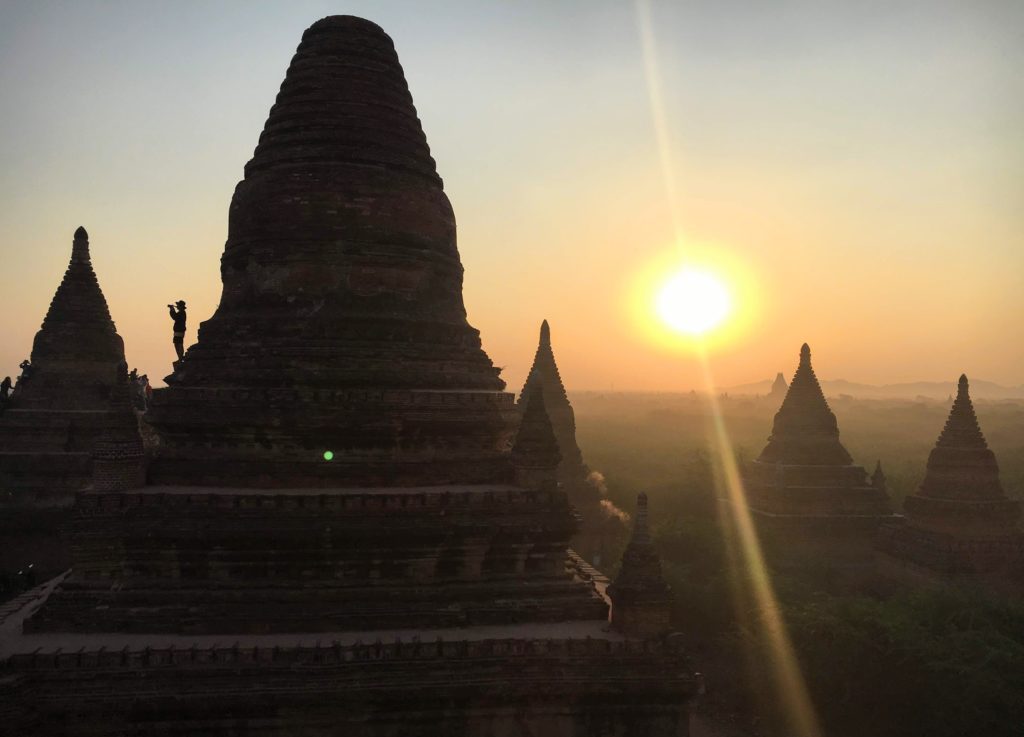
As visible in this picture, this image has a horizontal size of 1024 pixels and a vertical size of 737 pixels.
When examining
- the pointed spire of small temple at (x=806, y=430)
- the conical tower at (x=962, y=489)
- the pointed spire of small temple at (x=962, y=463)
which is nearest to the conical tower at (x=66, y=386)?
the pointed spire of small temple at (x=806, y=430)

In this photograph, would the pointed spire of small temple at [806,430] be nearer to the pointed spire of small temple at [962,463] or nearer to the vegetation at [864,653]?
the pointed spire of small temple at [962,463]

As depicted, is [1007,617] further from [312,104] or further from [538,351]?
[312,104]

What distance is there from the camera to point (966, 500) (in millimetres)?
24547

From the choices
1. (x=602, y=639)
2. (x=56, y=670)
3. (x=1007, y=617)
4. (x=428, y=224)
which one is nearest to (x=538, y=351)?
(x=428, y=224)

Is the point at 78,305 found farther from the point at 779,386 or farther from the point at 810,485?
the point at 779,386

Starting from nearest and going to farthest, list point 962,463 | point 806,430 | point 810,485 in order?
point 962,463, point 810,485, point 806,430

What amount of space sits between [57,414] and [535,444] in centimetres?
1692

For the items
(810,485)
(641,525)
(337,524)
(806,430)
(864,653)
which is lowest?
(864,653)

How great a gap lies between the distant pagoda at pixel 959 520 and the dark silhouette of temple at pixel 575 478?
8.81 m

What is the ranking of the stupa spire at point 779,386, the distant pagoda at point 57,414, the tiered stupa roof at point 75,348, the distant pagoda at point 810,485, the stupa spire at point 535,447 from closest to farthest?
1. the stupa spire at point 535,447
2. the distant pagoda at point 57,414
3. the tiered stupa roof at point 75,348
4. the distant pagoda at point 810,485
5. the stupa spire at point 779,386

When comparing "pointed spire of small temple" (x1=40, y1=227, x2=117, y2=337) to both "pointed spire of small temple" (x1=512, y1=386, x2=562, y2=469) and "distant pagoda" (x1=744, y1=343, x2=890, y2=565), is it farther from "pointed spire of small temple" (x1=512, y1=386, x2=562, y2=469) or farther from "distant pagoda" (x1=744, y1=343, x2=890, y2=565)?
"distant pagoda" (x1=744, y1=343, x2=890, y2=565)

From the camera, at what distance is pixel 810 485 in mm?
26906

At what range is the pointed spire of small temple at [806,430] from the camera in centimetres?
2766

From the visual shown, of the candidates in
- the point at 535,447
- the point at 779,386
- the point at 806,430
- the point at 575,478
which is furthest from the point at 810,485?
the point at 779,386
